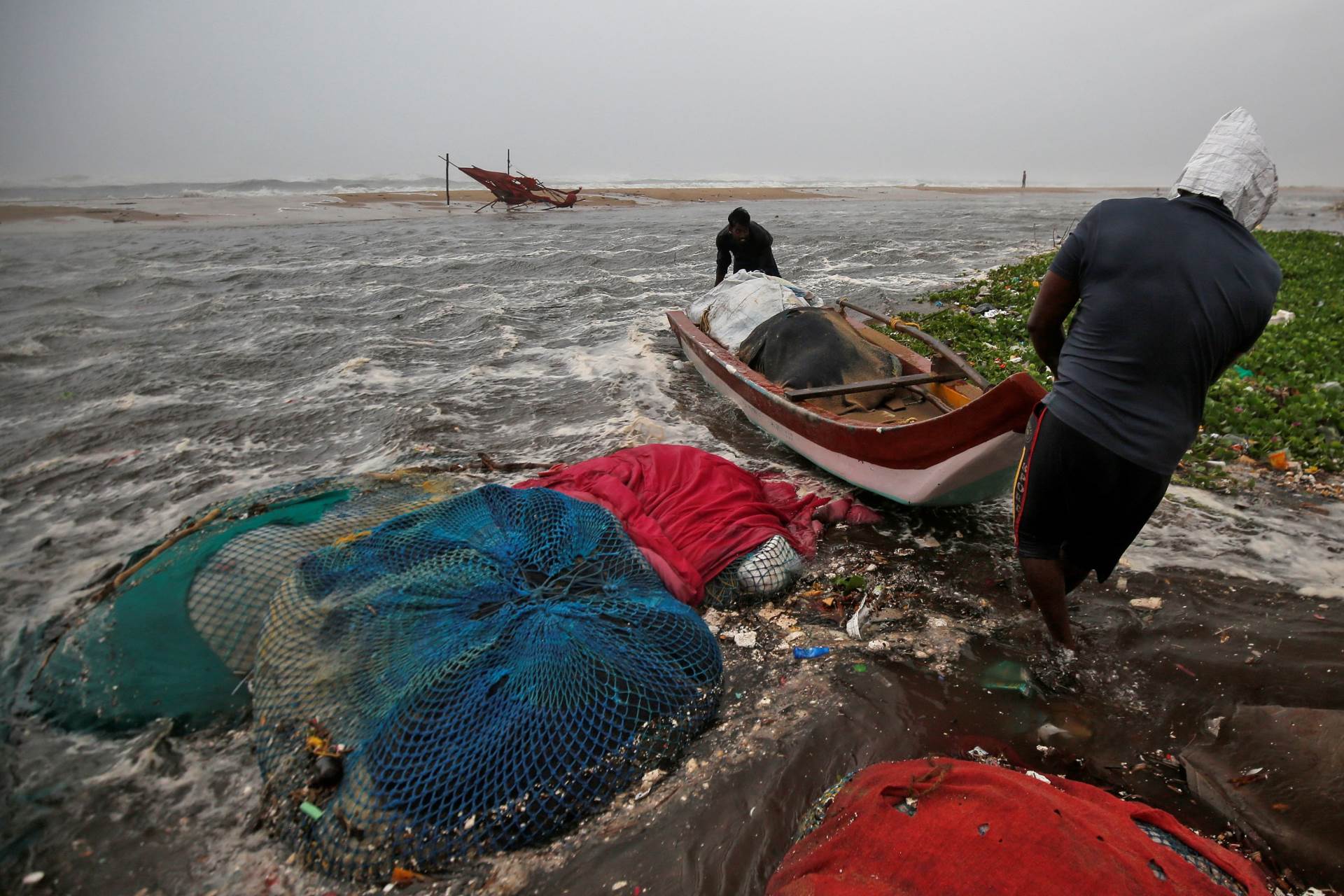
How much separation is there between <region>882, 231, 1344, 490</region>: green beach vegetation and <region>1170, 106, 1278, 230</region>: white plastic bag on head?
304 cm

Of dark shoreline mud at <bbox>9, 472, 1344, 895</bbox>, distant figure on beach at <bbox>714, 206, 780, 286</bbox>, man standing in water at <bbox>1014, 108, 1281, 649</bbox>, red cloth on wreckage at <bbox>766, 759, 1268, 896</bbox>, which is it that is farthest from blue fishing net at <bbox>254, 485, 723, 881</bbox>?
distant figure on beach at <bbox>714, 206, 780, 286</bbox>

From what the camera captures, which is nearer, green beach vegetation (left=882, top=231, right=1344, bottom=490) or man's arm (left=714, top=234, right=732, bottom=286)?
green beach vegetation (left=882, top=231, right=1344, bottom=490)

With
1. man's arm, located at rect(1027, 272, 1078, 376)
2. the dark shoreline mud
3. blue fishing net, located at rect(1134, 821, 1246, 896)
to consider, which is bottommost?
the dark shoreline mud

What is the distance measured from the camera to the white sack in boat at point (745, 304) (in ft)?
24.0

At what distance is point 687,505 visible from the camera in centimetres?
418

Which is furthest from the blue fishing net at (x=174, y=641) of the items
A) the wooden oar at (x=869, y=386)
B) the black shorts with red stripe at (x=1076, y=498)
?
the wooden oar at (x=869, y=386)

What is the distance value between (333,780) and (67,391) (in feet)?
27.5

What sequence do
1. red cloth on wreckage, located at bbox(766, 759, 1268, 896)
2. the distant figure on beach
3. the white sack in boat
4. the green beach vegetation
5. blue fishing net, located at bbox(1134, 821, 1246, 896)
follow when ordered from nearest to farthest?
red cloth on wreckage, located at bbox(766, 759, 1268, 896) < blue fishing net, located at bbox(1134, 821, 1246, 896) < the green beach vegetation < the white sack in boat < the distant figure on beach

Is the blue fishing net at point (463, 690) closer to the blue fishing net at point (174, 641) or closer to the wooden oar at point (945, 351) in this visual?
the blue fishing net at point (174, 641)

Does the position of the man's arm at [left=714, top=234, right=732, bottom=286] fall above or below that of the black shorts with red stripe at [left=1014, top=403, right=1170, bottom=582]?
above

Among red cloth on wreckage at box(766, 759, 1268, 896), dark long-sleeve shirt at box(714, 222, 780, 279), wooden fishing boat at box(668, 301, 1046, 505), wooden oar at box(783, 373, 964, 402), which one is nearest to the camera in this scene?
red cloth on wreckage at box(766, 759, 1268, 896)

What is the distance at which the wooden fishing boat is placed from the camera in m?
3.74

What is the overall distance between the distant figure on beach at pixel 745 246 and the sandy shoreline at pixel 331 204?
2277 cm

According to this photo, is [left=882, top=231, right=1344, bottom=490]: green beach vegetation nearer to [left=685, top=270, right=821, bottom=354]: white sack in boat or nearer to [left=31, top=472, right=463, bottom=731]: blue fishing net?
[left=685, top=270, right=821, bottom=354]: white sack in boat
